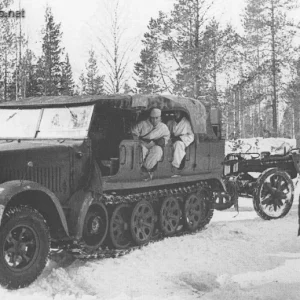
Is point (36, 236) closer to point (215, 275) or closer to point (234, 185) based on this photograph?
point (215, 275)

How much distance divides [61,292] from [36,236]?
0.72m

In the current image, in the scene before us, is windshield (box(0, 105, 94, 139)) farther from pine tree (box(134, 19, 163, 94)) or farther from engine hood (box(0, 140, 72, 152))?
pine tree (box(134, 19, 163, 94))

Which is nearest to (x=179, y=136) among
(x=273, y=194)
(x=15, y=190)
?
(x=273, y=194)

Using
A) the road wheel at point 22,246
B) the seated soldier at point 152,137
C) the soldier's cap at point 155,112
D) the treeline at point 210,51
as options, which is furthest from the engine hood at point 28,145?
the treeline at point 210,51

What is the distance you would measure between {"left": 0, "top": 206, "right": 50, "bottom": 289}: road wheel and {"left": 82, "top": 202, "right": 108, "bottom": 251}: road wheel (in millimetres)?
1092

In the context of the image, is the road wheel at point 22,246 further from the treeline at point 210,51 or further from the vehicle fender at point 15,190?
the treeline at point 210,51

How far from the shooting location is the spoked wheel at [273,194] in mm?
9820

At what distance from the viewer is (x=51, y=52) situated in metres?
34.0

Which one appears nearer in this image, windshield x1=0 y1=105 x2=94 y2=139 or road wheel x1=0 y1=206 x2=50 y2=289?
road wheel x1=0 y1=206 x2=50 y2=289

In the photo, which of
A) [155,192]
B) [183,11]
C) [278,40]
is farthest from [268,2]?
[155,192]

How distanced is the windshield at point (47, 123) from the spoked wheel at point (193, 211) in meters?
2.65

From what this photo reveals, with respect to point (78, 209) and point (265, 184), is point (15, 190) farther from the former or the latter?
point (265, 184)

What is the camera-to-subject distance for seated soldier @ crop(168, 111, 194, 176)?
26.5 ft

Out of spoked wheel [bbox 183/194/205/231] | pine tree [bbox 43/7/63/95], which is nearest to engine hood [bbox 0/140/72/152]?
spoked wheel [bbox 183/194/205/231]
